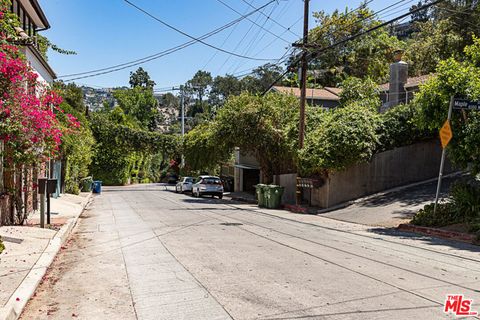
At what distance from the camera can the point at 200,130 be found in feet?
156

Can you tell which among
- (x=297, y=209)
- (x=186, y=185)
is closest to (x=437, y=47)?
(x=297, y=209)

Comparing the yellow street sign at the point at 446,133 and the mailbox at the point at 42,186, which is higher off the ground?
the yellow street sign at the point at 446,133

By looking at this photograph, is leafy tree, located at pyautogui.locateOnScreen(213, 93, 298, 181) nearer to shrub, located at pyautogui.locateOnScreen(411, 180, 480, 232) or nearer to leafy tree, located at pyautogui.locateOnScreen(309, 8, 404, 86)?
shrub, located at pyautogui.locateOnScreen(411, 180, 480, 232)

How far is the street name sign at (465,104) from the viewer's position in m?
13.5

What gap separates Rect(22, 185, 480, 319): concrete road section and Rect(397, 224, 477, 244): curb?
60 cm

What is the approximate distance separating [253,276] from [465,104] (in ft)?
30.3

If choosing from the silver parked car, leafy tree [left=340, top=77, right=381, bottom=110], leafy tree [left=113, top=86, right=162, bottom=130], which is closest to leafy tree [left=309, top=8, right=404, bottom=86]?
leafy tree [left=340, top=77, right=381, bottom=110]

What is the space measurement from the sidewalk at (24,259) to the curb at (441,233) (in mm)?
10478

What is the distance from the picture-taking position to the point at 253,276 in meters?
7.82

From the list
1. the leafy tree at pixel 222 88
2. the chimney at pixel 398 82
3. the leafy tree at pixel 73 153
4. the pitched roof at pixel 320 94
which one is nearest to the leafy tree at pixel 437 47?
the chimney at pixel 398 82

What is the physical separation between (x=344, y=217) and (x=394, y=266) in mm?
10983

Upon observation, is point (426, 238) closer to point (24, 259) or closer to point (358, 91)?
point (24, 259)

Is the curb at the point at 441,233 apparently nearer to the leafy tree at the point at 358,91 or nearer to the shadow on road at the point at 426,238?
the shadow on road at the point at 426,238

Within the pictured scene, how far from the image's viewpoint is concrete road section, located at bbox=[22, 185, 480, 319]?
6.06 meters
